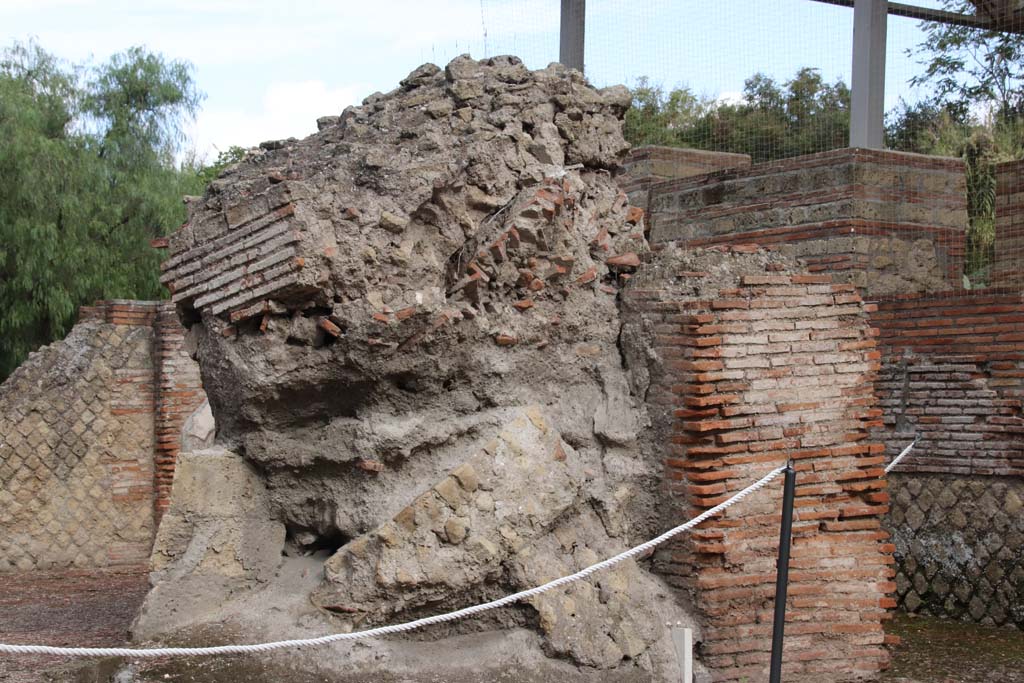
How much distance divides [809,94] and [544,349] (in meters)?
7.39

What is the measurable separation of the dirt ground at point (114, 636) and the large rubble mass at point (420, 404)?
90 centimetres

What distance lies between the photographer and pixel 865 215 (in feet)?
29.2

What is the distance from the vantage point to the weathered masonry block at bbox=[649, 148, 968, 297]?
8875 millimetres

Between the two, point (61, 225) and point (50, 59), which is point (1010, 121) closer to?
point (61, 225)

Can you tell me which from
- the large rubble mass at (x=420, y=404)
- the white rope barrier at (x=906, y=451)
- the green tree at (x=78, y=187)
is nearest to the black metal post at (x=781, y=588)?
the large rubble mass at (x=420, y=404)

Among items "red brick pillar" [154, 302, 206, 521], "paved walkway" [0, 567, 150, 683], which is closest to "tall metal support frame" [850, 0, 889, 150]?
"red brick pillar" [154, 302, 206, 521]

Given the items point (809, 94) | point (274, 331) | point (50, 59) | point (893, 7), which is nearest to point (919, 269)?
point (893, 7)

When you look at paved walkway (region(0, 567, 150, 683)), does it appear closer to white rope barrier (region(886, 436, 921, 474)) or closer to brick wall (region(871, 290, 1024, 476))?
white rope barrier (region(886, 436, 921, 474))

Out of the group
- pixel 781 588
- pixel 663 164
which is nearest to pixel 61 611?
pixel 781 588

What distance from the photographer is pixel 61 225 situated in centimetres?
1548

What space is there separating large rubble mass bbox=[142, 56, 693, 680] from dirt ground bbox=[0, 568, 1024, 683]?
903 mm

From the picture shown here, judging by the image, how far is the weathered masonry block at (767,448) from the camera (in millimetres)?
5637

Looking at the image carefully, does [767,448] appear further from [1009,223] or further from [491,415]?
[1009,223]

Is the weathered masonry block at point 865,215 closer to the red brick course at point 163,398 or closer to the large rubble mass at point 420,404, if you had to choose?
the large rubble mass at point 420,404
